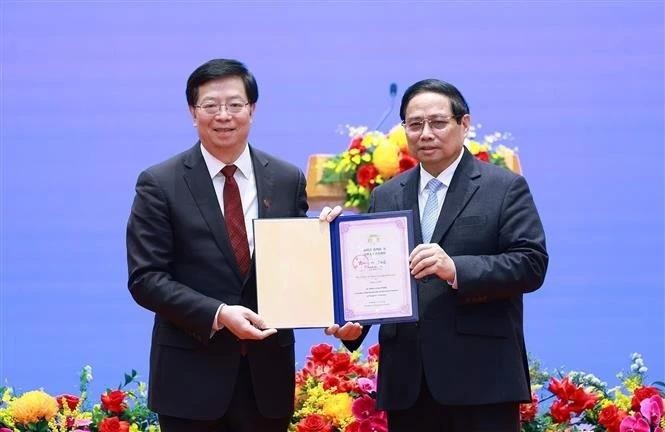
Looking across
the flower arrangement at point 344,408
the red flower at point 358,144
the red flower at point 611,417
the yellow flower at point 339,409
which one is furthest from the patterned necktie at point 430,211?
the red flower at point 358,144

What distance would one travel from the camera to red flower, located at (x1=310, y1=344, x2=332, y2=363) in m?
3.75

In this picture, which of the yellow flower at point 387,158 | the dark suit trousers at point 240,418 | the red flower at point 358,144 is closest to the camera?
the dark suit trousers at point 240,418

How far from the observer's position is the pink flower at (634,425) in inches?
130

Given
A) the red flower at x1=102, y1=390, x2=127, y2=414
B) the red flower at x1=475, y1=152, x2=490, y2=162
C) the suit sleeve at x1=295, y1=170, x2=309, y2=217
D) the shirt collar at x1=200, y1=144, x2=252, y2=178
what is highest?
the red flower at x1=475, y1=152, x2=490, y2=162

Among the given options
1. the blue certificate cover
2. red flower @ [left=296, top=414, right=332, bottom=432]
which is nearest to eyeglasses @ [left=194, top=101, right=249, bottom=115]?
the blue certificate cover

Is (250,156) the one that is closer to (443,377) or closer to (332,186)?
(443,377)

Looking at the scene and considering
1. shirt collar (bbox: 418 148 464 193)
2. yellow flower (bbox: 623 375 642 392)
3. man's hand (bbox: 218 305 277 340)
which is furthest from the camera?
yellow flower (bbox: 623 375 642 392)

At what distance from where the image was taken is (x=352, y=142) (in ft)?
13.7

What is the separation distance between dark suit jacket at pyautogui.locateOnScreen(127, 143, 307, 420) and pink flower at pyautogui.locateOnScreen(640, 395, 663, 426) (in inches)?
40.3

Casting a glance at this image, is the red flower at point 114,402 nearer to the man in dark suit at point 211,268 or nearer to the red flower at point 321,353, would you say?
the red flower at point 321,353

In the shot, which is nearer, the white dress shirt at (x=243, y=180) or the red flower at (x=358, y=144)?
the white dress shirt at (x=243, y=180)

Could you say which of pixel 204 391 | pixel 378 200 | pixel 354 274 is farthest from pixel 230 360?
pixel 378 200

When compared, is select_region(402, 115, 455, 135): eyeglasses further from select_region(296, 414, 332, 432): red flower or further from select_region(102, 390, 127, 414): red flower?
select_region(102, 390, 127, 414): red flower

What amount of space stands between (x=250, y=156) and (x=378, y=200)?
340mm
